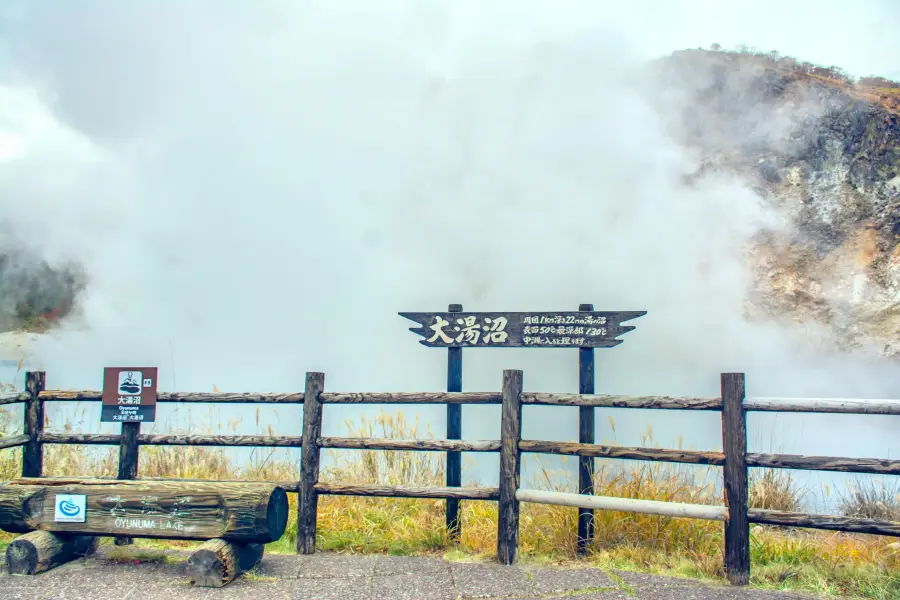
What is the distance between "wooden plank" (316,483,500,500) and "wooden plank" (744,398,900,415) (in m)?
2.33

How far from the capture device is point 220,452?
778 cm

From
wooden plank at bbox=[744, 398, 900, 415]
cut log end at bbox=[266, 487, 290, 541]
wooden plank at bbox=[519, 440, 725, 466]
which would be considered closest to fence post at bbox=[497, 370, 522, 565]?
wooden plank at bbox=[519, 440, 725, 466]

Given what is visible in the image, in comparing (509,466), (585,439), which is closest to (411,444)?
(509,466)

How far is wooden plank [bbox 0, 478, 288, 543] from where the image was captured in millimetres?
5160

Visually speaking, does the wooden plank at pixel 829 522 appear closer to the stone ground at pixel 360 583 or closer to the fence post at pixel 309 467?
the stone ground at pixel 360 583

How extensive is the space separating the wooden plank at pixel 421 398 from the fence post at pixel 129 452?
2.08 m

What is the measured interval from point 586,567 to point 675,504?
0.89 m

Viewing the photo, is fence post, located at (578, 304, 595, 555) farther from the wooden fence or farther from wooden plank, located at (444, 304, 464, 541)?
wooden plank, located at (444, 304, 464, 541)

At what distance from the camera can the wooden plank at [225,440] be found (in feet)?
19.9

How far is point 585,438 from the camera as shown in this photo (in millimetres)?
5977

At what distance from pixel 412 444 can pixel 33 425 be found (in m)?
3.73

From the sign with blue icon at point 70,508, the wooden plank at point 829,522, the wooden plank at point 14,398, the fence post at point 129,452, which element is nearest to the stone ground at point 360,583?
the sign with blue icon at point 70,508

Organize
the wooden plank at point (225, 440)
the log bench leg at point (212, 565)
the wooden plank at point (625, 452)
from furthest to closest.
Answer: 1. the wooden plank at point (225, 440)
2. the wooden plank at point (625, 452)
3. the log bench leg at point (212, 565)

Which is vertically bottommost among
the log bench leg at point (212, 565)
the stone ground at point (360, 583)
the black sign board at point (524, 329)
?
the stone ground at point (360, 583)
